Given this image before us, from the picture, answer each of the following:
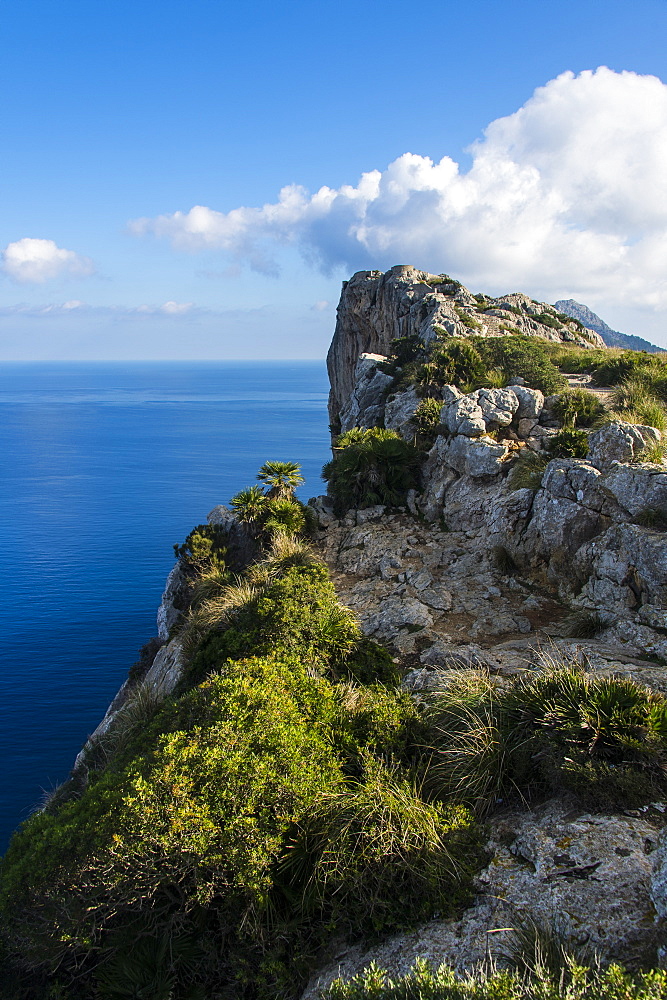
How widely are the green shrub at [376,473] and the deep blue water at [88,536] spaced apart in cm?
1436

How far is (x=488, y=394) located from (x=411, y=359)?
31.2 ft

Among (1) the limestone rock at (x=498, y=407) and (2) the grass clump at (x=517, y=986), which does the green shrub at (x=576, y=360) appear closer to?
(1) the limestone rock at (x=498, y=407)

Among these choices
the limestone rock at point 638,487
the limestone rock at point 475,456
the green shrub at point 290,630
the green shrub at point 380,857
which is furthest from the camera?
the limestone rock at point 475,456

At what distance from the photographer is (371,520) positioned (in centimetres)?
1836

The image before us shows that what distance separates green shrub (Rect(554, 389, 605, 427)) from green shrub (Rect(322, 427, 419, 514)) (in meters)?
5.15

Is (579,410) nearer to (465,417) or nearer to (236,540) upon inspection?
(465,417)

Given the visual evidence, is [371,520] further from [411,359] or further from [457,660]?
[411,359]

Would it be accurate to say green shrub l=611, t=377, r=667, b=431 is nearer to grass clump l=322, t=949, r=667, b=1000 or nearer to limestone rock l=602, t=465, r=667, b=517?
limestone rock l=602, t=465, r=667, b=517

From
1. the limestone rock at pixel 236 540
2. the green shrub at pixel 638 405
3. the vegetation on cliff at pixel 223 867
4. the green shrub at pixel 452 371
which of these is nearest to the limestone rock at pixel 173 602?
the limestone rock at pixel 236 540

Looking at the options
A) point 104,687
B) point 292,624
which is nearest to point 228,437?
point 104,687

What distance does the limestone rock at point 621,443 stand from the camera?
12742 millimetres

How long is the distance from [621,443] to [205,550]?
45.5 ft

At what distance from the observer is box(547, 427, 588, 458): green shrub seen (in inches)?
566

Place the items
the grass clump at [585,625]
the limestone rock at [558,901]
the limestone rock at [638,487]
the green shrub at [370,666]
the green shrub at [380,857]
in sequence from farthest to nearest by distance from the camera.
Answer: the limestone rock at [638,487] < the grass clump at [585,625] < the green shrub at [370,666] < the green shrub at [380,857] < the limestone rock at [558,901]
